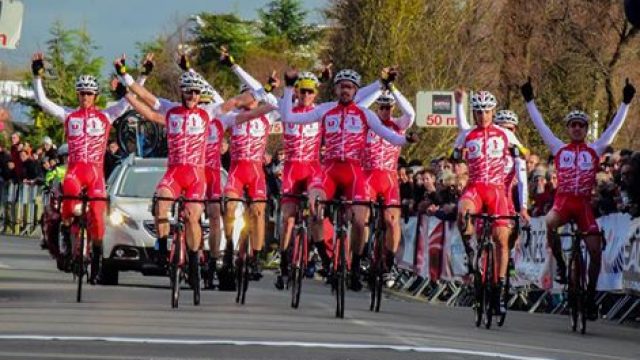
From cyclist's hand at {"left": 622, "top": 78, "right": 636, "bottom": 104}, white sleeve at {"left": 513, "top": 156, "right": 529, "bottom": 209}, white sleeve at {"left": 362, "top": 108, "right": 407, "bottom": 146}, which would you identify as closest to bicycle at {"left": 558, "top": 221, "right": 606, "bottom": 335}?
white sleeve at {"left": 513, "top": 156, "right": 529, "bottom": 209}

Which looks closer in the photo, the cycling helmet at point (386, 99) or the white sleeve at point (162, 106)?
the white sleeve at point (162, 106)

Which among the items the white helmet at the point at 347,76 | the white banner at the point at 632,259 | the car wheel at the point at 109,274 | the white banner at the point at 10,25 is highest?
the white banner at the point at 10,25

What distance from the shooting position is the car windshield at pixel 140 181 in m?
27.2

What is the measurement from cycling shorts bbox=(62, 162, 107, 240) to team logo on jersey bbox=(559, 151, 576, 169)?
5090 millimetres

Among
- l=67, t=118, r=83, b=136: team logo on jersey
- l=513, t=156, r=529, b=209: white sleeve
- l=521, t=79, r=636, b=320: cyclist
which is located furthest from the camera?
l=67, t=118, r=83, b=136: team logo on jersey

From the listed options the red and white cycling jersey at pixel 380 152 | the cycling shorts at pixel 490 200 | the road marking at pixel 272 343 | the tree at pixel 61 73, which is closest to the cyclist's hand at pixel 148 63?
the red and white cycling jersey at pixel 380 152

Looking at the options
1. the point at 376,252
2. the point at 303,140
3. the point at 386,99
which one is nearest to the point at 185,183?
the point at 376,252

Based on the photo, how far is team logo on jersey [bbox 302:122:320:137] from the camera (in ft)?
80.5

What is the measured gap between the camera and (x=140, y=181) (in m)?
27.4

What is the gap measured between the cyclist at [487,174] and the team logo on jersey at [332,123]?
129 cm

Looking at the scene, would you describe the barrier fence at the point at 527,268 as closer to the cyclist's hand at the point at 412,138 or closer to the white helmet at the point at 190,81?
the cyclist's hand at the point at 412,138

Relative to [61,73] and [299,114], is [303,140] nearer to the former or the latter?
[299,114]

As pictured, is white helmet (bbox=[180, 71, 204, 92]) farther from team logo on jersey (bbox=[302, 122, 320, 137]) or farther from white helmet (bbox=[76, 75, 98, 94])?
team logo on jersey (bbox=[302, 122, 320, 137])

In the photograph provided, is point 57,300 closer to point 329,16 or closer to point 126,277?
point 126,277
